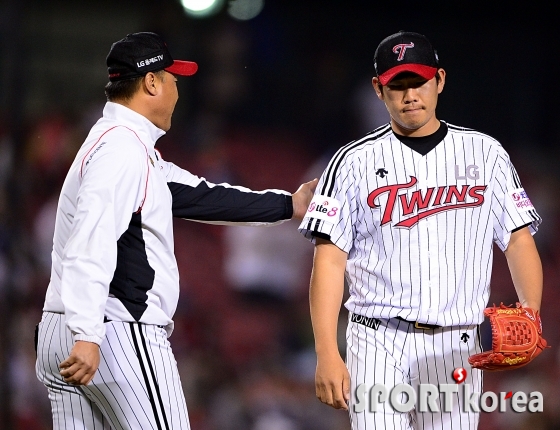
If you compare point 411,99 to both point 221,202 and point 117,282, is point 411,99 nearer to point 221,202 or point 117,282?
point 221,202

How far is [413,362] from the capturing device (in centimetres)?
200

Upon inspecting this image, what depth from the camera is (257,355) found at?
14.7 ft

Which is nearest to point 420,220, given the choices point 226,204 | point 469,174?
point 469,174

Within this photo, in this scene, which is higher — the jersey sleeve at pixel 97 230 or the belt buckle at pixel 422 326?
the jersey sleeve at pixel 97 230

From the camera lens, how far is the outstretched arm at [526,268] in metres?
2.07

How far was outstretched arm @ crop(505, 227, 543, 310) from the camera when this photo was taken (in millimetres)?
2072

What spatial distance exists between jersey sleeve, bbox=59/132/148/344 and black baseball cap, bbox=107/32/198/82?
0.91ft

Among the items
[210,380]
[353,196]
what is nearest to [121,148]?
[353,196]

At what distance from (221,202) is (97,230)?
0.62 m

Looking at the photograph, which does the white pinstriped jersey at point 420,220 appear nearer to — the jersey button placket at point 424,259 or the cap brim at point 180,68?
the jersey button placket at point 424,259

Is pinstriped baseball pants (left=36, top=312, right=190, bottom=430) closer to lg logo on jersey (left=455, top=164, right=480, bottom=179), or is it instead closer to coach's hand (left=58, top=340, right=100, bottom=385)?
coach's hand (left=58, top=340, right=100, bottom=385)

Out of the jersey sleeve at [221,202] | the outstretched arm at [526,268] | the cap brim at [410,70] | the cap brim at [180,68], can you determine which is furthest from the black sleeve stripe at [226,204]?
the outstretched arm at [526,268]

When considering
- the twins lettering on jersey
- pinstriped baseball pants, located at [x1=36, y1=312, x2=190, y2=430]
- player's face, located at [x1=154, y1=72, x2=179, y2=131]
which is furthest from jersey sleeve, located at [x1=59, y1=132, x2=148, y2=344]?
the twins lettering on jersey

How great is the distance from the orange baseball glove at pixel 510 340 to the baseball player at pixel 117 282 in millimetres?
753
